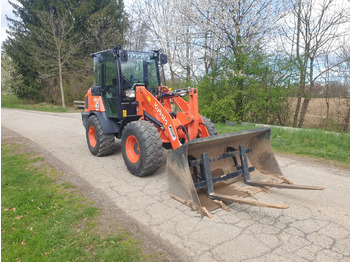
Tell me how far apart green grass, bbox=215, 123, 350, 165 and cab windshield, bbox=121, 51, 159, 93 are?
3.54 metres

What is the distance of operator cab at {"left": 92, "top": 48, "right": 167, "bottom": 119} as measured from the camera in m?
5.44

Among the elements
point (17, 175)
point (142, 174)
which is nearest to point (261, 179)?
point (142, 174)

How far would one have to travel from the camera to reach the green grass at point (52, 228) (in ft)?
8.84

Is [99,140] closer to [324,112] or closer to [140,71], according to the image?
[140,71]

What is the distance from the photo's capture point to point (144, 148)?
4434 mm

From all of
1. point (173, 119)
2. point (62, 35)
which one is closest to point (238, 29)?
point (173, 119)

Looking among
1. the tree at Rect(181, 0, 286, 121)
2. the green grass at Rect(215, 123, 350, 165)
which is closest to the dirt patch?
the green grass at Rect(215, 123, 350, 165)

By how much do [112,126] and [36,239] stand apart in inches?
128

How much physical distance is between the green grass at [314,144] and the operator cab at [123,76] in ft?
11.9

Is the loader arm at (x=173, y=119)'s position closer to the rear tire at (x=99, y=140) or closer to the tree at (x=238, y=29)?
the rear tire at (x=99, y=140)

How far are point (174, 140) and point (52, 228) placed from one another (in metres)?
2.20

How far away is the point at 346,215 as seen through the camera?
3.29 m

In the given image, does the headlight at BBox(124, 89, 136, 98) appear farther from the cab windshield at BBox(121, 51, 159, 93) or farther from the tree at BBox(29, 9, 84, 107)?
the tree at BBox(29, 9, 84, 107)

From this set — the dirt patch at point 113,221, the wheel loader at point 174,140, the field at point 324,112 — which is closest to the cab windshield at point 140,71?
the wheel loader at point 174,140
